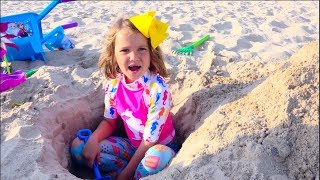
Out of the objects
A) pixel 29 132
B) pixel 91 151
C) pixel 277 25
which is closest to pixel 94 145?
pixel 91 151

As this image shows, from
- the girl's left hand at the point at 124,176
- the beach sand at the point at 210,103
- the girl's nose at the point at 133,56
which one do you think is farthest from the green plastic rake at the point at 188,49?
the girl's left hand at the point at 124,176

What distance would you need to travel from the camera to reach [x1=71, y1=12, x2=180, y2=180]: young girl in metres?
2.17

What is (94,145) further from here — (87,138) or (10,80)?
(10,80)

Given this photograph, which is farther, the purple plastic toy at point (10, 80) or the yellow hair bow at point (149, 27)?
the purple plastic toy at point (10, 80)

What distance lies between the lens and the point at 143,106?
2.41m

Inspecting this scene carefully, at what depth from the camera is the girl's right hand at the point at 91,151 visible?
2383 mm

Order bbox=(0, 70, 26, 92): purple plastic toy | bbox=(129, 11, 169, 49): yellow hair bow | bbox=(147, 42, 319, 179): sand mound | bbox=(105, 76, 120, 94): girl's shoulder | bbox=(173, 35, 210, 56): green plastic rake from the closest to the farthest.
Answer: bbox=(147, 42, 319, 179): sand mound
bbox=(129, 11, 169, 49): yellow hair bow
bbox=(105, 76, 120, 94): girl's shoulder
bbox=(0, 70, 26, 92): purple plastic toy
bbox=(173, 35, 210, 56): green plastic rake

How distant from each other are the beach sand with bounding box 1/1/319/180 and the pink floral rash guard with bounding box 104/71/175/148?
20 centimetres

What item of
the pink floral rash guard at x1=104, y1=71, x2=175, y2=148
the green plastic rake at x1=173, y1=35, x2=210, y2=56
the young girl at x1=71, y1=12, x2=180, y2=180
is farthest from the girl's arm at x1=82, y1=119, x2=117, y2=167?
the green plastic rake at x1=173, y1=35, x2=210, y2=56

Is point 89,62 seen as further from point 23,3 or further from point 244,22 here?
point 23,3

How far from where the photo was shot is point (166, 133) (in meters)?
2.46

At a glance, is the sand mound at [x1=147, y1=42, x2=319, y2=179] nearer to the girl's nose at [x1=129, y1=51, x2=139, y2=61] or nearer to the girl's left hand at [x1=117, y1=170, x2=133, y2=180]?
the girl's left hand at [x1=117, y1=170, x2=133, y2=180]

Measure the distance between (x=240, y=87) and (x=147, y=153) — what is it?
85cm

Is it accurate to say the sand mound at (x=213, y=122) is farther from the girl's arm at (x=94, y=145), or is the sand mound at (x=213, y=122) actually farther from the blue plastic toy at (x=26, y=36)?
the blue plastic toy at (x=26, y=36)
